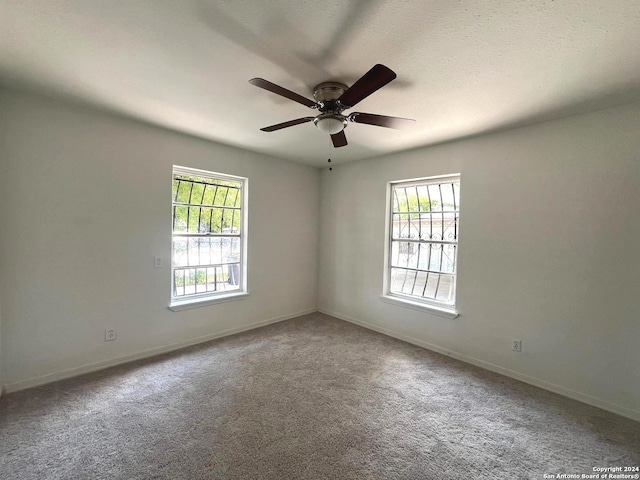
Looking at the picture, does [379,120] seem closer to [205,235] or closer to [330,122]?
[330,122]

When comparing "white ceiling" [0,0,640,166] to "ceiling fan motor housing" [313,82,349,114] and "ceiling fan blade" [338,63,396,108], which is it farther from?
"ceiling fan blade" [338,63,396,108]

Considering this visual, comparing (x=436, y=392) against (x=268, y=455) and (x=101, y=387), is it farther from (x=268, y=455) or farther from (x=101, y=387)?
(x=101, y=387)

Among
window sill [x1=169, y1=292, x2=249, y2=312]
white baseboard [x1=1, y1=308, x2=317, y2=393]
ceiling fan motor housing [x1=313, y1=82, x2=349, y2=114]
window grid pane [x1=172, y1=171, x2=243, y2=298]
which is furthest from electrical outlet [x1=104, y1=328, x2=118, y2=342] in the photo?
ceiling fan motor housing [x1=313, y1=82, x2=349, y2=114]

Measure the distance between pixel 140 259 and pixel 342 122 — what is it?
8.12 ft

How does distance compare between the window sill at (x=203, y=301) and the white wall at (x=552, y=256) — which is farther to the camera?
the window sill at (x=203, y=301)

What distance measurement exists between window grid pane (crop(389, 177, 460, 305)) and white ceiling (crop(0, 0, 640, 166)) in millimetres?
1094

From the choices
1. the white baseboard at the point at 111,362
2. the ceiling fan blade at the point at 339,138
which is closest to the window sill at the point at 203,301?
the white baseboard at the point at 111,362

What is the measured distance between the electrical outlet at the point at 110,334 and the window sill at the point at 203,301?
1.78ft

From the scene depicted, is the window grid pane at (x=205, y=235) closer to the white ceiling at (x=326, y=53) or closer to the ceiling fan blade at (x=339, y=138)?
the white ceiling at (x=326, y=53)

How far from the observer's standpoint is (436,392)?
246 cm

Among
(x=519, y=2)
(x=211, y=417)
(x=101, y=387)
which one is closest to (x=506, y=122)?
(x=519, y=2)

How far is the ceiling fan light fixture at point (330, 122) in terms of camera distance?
196 cm

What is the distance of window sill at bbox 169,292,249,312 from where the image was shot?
10.6 feet

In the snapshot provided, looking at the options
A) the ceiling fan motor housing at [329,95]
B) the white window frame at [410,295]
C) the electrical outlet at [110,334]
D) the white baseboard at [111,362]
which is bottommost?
the white baseboard at [111,362]
